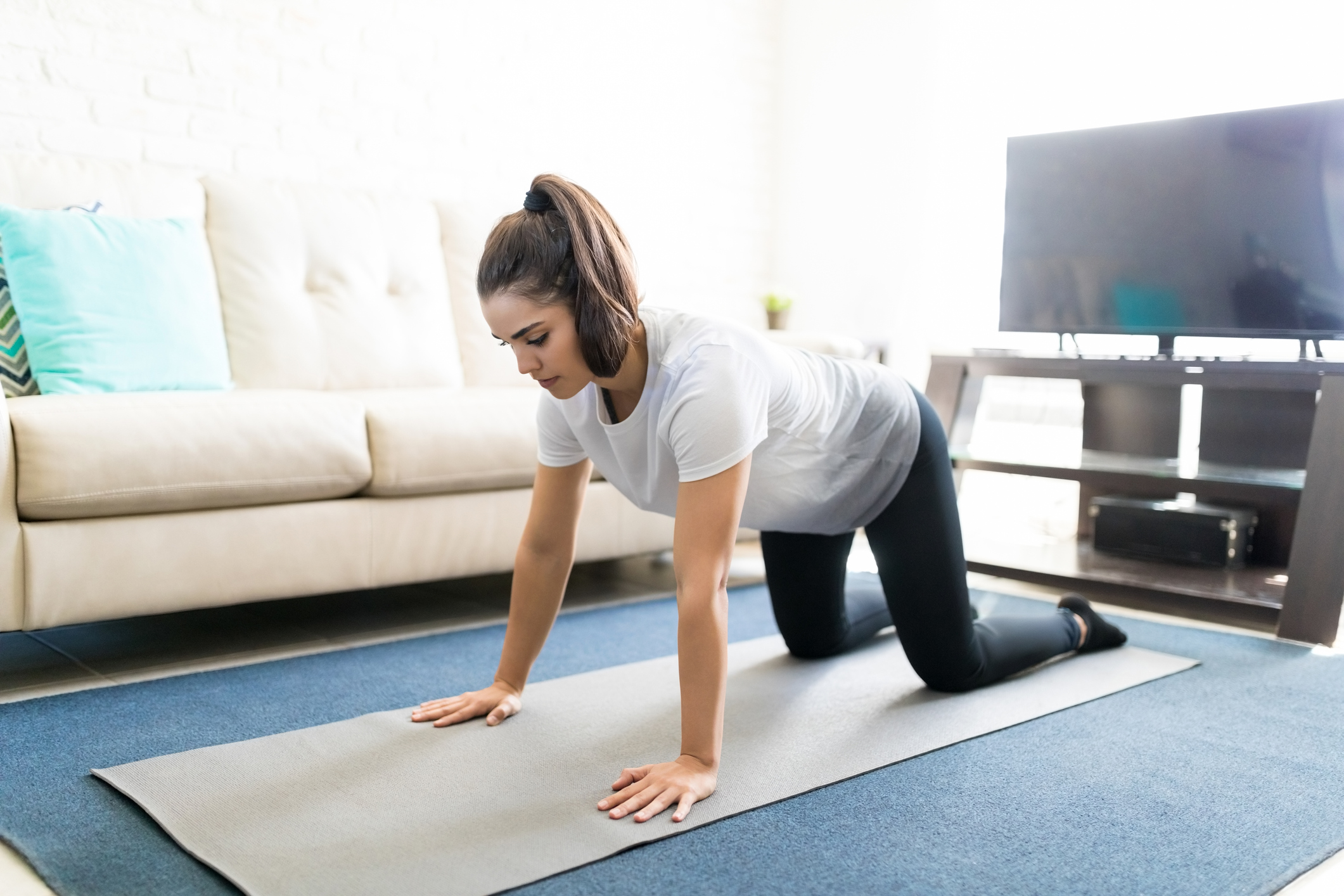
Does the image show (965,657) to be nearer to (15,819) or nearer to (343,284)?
(15,819)

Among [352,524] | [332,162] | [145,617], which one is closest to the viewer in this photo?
[352,524]

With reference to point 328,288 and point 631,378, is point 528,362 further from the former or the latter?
point 328,288

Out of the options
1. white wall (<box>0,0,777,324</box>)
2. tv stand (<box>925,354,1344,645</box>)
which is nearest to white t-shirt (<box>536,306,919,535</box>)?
tv stand (<box>925,354,1344,645</box>)

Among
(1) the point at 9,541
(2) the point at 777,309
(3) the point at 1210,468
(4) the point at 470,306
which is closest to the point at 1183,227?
(3) the point at 1210,468

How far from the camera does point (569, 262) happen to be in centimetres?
132

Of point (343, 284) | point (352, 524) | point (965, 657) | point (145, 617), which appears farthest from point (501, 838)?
point (343, 284)

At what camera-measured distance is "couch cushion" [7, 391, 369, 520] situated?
1837 millimetres

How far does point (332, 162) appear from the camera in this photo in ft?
10.6

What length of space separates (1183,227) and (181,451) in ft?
7.80

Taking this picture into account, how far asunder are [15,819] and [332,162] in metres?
2.30

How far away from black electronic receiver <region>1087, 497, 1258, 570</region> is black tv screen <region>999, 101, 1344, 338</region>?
0.45 meters

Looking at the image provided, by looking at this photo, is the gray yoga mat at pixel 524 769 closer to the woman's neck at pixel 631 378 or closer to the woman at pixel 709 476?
the woman at pixel 709 476

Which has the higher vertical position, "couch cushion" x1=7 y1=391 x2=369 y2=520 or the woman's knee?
"couch cushion" x1=7 y1=391 x2=369 y2=520

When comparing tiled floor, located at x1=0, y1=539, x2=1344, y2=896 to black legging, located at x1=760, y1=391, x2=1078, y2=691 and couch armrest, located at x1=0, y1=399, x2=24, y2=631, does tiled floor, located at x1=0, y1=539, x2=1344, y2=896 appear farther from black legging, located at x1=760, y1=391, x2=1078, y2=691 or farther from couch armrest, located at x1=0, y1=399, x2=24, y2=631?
black legging, located at x1=760, y1=391, x2=1078, y2=691
